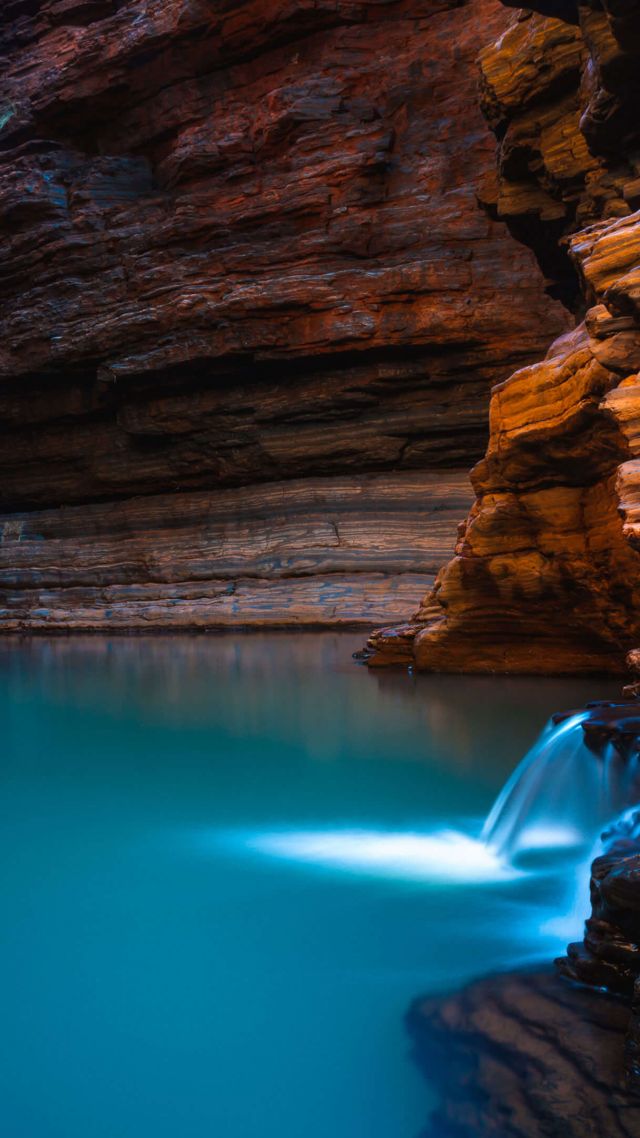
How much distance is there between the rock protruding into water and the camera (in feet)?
5.32

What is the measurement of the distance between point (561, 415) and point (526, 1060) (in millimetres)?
4820

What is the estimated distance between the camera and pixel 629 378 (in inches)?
173

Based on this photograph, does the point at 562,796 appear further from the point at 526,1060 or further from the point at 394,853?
the point at 526,1060

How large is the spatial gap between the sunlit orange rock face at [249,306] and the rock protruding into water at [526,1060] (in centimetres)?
1251

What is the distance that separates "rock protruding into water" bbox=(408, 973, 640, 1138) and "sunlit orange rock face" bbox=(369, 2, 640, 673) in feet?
9.35

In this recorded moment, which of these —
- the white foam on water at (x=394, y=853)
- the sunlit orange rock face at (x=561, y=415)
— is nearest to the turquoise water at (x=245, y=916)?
the white foam on water at (x=394, y=853)

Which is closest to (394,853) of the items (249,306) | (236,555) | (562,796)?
(562,796)

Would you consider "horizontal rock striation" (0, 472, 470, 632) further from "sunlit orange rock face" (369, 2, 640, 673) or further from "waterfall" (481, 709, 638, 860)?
"waterfall" (481, 709, 638, 860)

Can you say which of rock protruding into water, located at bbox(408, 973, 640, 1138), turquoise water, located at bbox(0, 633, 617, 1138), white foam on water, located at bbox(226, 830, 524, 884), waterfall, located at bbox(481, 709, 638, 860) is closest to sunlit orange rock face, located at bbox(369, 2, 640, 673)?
turquoise water, located at bbox(0, 633, 617, 1138)

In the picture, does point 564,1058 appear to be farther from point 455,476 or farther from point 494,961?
point 455,476

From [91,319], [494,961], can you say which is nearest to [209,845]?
[494,961]

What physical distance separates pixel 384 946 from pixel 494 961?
0.29m

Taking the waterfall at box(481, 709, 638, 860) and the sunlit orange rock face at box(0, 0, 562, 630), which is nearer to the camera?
the waterfall at box(481, 709, 638, 860)

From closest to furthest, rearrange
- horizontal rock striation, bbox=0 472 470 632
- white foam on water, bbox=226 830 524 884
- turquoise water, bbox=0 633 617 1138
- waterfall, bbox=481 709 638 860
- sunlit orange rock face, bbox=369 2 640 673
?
turquoise water, bbox=0 633 617 1138 → white foam on water, bbox=226 830 524 884 → waterfall, bbox=481 709 638 860 → sunlit orange rock face, bbox=369 2 640 673 → horizontal rock striation, bbox=0 472 470 632
